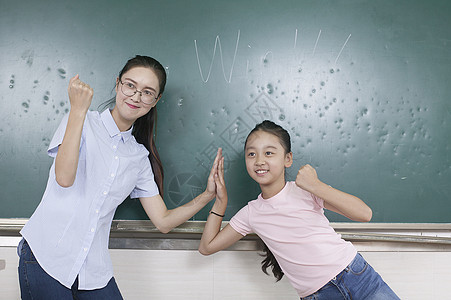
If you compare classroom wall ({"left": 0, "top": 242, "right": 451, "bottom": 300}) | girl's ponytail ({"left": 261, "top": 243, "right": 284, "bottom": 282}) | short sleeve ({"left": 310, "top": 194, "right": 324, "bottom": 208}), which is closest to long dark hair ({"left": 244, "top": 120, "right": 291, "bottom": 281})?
girl's ponytail ({"left": 261, "top": 243, "right": 284, "bottom": 282})

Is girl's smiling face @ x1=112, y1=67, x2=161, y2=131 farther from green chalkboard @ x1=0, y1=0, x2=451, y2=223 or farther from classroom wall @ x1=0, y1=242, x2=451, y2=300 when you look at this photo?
classroom wall @ x1=0, y1=242, x2=451, y2=300

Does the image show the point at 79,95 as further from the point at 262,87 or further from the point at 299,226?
the point at 299,226

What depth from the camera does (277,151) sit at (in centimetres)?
126

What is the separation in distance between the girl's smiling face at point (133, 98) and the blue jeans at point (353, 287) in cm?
93

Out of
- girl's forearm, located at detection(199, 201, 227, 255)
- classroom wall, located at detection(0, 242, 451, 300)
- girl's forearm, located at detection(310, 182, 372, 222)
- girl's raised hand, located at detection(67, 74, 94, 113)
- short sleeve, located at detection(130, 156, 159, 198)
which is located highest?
girl's raised hand, located at detection(67, 74, 94, 113)

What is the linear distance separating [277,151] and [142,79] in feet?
1.89

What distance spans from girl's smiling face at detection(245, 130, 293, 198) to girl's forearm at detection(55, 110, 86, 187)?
0.61 m

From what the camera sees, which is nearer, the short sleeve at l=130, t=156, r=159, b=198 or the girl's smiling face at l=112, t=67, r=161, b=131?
the girl's smiling face at l=112, t=67, r=161, b=131

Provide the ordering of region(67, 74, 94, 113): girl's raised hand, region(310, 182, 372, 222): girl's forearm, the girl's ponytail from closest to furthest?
1. region(67, 74, 94, 113): girl's raised hand
2. region(310, 182, 372, 222): girl's forearm
3. the girl's ponytail

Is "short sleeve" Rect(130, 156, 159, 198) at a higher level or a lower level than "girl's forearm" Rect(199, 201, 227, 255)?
higher

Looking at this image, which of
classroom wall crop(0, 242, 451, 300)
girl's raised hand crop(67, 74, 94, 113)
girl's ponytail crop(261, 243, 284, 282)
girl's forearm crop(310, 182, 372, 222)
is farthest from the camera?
classroom wall crop(0, 242, 451, 300)

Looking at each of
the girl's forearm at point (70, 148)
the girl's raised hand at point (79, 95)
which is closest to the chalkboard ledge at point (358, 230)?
the girl's forearm at point (70, 148)

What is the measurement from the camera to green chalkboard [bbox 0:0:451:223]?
1.46 m

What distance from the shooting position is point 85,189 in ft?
3.61
